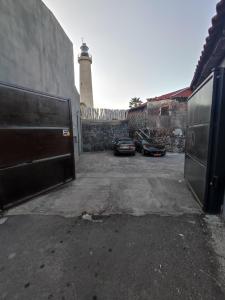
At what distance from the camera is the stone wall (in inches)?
519

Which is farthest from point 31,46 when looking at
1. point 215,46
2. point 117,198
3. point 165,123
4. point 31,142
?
point 165,123

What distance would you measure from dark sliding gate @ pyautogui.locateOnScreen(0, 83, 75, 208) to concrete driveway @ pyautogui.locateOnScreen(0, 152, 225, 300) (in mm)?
505

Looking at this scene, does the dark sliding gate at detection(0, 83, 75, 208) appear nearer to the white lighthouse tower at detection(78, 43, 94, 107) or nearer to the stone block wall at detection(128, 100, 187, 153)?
the stone block wall at detection(128, 100, 187, 153)

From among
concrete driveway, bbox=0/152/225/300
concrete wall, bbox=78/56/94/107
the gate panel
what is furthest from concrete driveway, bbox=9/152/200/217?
concrete wall, bbox=78/56/94/107

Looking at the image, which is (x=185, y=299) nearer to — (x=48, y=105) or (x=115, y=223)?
(x=115, y=223)

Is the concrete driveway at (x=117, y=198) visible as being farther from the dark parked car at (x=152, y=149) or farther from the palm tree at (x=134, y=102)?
the palm tree at (x=134, y=102)

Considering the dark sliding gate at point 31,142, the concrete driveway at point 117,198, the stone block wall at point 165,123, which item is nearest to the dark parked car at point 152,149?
the stone block wall at point 165,123

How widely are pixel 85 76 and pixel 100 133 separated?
53.3 ft

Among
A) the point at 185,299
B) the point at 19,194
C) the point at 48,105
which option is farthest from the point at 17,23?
the point at 185,299

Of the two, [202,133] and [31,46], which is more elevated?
[31,46]

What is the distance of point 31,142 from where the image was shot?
387 centimetres

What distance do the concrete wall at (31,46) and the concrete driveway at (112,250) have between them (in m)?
3.30

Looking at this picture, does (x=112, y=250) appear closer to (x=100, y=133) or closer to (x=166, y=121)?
(x=100, y=133)

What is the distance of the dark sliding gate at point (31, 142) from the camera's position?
335 cm
